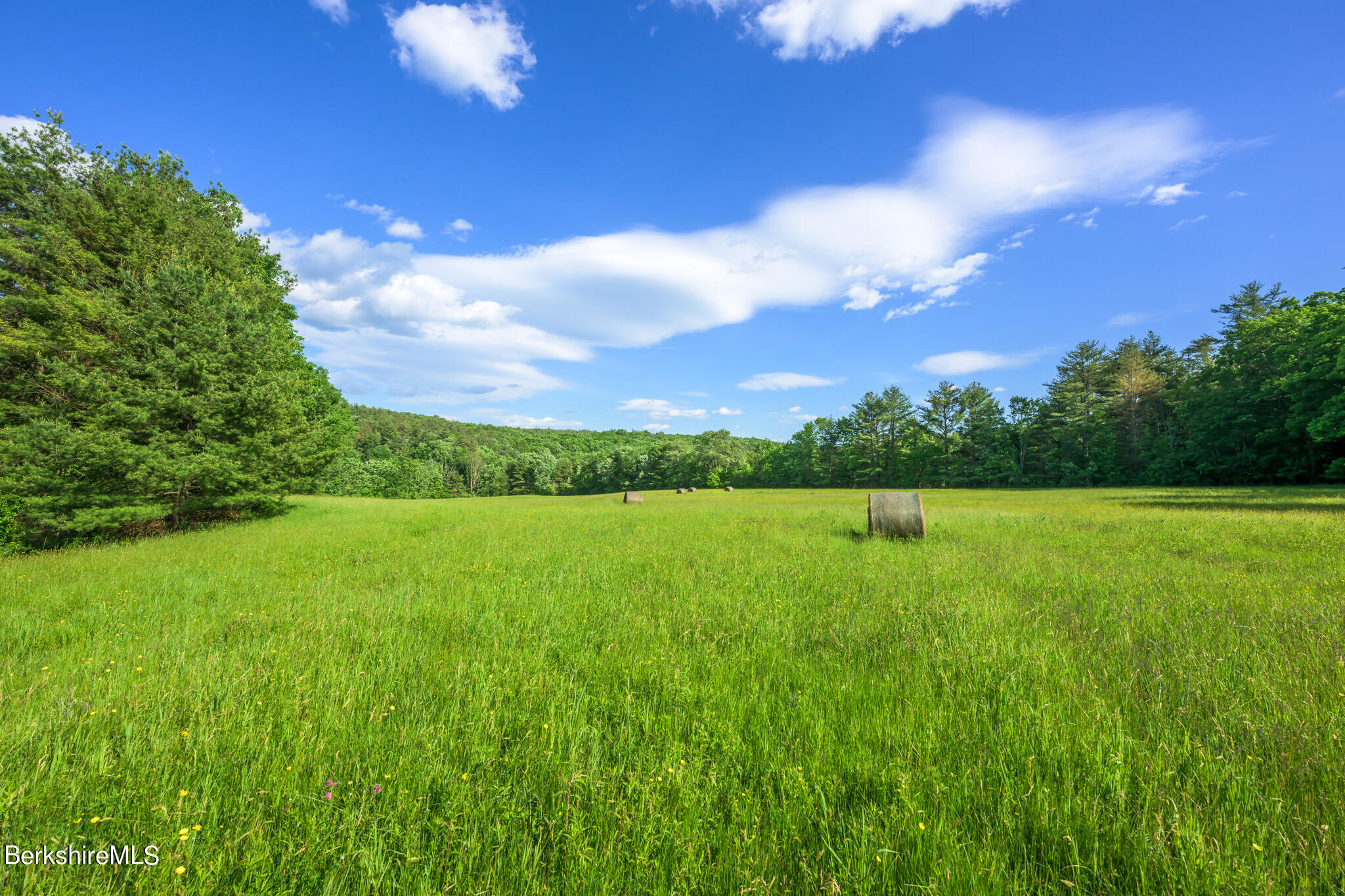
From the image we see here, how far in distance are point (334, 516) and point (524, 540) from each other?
15035 millimetres

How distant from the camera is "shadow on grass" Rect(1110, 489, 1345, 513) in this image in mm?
17516

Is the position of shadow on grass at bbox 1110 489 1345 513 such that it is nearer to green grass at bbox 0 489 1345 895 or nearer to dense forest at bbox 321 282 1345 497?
dense forest at bbox 321 282 1345 497

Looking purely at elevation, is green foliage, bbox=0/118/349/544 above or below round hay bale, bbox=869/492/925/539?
above

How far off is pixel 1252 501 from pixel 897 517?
75.5 ft

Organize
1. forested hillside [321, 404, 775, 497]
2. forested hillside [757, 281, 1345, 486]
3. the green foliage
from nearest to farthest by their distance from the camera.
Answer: the green foliage
forested hillside [757, 281, 1345, 486]
forested hillside [321, 404, 775, 497]

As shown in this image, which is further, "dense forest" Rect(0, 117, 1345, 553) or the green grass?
"dense forest" Rect(0, 117, 1345, 553)

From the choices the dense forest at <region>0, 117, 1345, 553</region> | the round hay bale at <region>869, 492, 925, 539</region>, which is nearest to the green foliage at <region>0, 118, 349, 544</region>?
the dense forest at <region>0, 117, 1345, 553</region>

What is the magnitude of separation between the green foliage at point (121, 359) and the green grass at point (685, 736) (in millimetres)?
9552

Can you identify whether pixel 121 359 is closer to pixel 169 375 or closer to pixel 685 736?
pixel 169 375

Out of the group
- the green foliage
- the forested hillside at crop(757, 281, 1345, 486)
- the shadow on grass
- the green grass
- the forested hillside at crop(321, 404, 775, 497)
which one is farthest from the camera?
the forested hillside at crop(321, 404, 775, 497)

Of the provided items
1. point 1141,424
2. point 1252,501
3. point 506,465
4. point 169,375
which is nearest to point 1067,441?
point 1141,424

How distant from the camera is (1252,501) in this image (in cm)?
2117

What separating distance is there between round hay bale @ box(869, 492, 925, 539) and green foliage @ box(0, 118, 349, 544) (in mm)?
21520

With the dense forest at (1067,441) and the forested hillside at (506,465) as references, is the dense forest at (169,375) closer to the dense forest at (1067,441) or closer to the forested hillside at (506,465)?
the dense forest at (1067,441)
